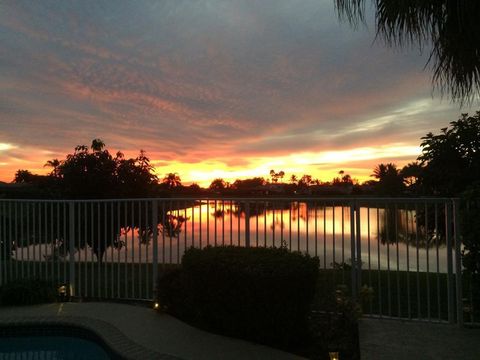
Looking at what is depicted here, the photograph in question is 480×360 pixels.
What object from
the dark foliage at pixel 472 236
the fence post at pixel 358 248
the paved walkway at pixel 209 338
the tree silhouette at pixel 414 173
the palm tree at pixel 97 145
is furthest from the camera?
the palm tree at pixel 97 145

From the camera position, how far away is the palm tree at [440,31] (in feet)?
12.8

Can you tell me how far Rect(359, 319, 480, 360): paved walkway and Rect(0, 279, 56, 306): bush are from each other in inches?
202

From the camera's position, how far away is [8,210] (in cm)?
A: 788

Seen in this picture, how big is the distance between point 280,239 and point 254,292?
4.90 feet

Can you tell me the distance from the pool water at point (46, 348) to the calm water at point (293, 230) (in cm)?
167

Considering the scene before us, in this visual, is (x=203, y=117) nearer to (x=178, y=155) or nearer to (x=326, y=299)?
(x=178, y=155)

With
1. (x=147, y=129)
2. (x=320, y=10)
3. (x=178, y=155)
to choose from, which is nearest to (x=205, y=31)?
(x=320, y=10)

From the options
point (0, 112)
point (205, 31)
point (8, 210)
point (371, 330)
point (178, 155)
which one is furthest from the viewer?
point (178, 155)

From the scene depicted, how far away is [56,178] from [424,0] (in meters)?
13.2

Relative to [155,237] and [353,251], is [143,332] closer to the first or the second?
[155,237]

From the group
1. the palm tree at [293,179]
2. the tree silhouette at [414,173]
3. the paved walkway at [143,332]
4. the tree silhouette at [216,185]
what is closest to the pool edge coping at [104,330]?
the paved walkway at [143,332]

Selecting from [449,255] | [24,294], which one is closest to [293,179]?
[24,294]

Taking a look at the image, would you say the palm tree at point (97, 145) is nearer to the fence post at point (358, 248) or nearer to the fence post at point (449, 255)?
the fence post at point (358, 248)

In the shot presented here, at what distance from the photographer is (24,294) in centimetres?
721
